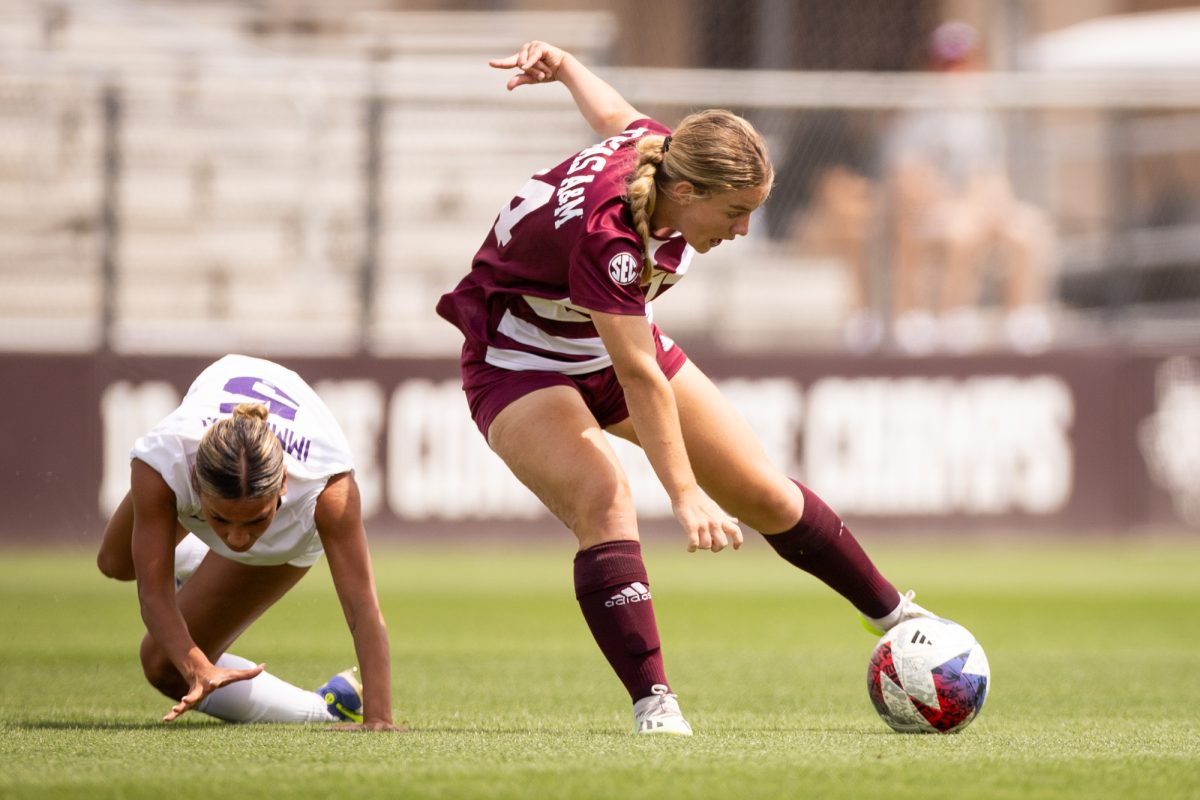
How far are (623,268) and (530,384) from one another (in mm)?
644

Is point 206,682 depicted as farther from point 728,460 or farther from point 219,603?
point 728,460

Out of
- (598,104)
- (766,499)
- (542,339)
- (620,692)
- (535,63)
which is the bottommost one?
(620,692)

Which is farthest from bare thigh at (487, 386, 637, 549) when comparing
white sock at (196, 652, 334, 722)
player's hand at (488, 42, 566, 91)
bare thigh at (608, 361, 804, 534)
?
player's hand at (488, 42, 566, 91)

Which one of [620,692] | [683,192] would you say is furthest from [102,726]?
[683,192]

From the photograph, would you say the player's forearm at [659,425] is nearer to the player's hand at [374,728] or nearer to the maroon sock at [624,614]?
the maroon sock at [624,614]

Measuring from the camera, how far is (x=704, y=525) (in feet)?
14.9

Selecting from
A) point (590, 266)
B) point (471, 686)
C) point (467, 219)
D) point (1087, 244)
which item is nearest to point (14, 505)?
point (467, 219)

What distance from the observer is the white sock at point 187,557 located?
588cm

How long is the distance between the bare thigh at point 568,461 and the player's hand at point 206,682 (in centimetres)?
94

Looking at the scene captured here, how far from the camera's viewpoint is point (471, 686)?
6.43 meters

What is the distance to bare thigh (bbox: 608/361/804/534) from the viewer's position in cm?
528

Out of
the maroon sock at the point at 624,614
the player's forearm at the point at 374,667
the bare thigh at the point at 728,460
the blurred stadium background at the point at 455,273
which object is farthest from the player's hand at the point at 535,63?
the blurred stadium background at the point at 455,273

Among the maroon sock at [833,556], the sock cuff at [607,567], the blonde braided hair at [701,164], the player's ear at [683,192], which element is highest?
the blonde braided hair at [701,164]

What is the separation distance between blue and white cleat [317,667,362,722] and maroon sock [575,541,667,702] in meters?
1.16
